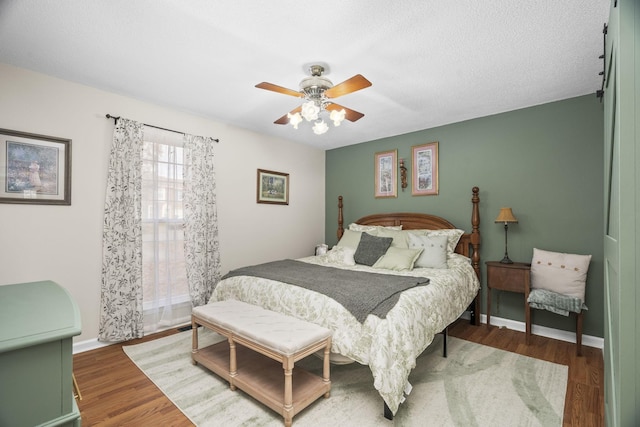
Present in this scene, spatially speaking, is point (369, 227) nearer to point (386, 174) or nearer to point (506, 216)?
point (386, 174)

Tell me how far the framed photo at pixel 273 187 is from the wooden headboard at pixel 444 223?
128cm

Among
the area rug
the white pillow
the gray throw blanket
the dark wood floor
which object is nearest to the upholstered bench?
the area rug

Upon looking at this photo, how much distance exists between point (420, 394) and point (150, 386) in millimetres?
2062

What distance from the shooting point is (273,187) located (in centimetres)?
464

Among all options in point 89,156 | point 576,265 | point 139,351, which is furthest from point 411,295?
point 89,156

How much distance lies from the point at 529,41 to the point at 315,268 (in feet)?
8.81

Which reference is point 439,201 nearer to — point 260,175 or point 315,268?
point 315,268

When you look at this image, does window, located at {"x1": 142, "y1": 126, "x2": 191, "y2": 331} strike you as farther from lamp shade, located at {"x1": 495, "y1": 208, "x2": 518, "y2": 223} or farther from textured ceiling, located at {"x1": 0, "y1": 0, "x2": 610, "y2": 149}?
lamp shade, located at {"x1": 495, "y1": 208, "x2": 518, "y2": 223}

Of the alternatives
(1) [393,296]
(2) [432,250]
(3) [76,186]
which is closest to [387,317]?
(1) [393,296]

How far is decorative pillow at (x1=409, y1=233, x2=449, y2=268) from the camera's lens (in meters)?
3.37

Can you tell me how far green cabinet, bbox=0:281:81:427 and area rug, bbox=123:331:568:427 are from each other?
1.15 metres

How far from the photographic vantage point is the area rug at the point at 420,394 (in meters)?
1.93

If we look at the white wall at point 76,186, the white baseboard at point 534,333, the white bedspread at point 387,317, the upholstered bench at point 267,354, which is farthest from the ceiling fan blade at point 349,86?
the white baseboard at point 534,333

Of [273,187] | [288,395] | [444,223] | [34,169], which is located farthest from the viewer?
[273,187]
